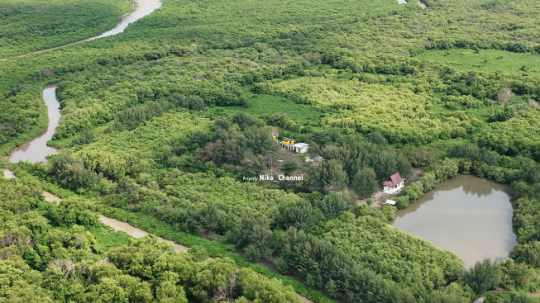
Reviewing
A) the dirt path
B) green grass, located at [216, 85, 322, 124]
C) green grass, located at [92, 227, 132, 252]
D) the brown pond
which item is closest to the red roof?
the brown pond

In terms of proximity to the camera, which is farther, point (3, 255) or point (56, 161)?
point (56, 161)

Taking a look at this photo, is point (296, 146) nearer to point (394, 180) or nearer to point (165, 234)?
point (394, 180)

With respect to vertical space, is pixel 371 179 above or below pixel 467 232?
above

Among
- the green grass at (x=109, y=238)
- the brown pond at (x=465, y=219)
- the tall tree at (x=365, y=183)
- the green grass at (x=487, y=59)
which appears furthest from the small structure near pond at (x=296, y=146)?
the green grass at (x=487, y=59)

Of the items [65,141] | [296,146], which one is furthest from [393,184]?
[65,141]

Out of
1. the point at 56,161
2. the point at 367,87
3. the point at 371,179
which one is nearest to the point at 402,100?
the point at 367,87

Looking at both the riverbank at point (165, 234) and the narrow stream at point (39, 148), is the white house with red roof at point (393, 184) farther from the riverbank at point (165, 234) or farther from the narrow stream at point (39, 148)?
the narrow stream at point (39, 148)

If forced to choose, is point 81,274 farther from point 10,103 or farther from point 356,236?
point 10,103
